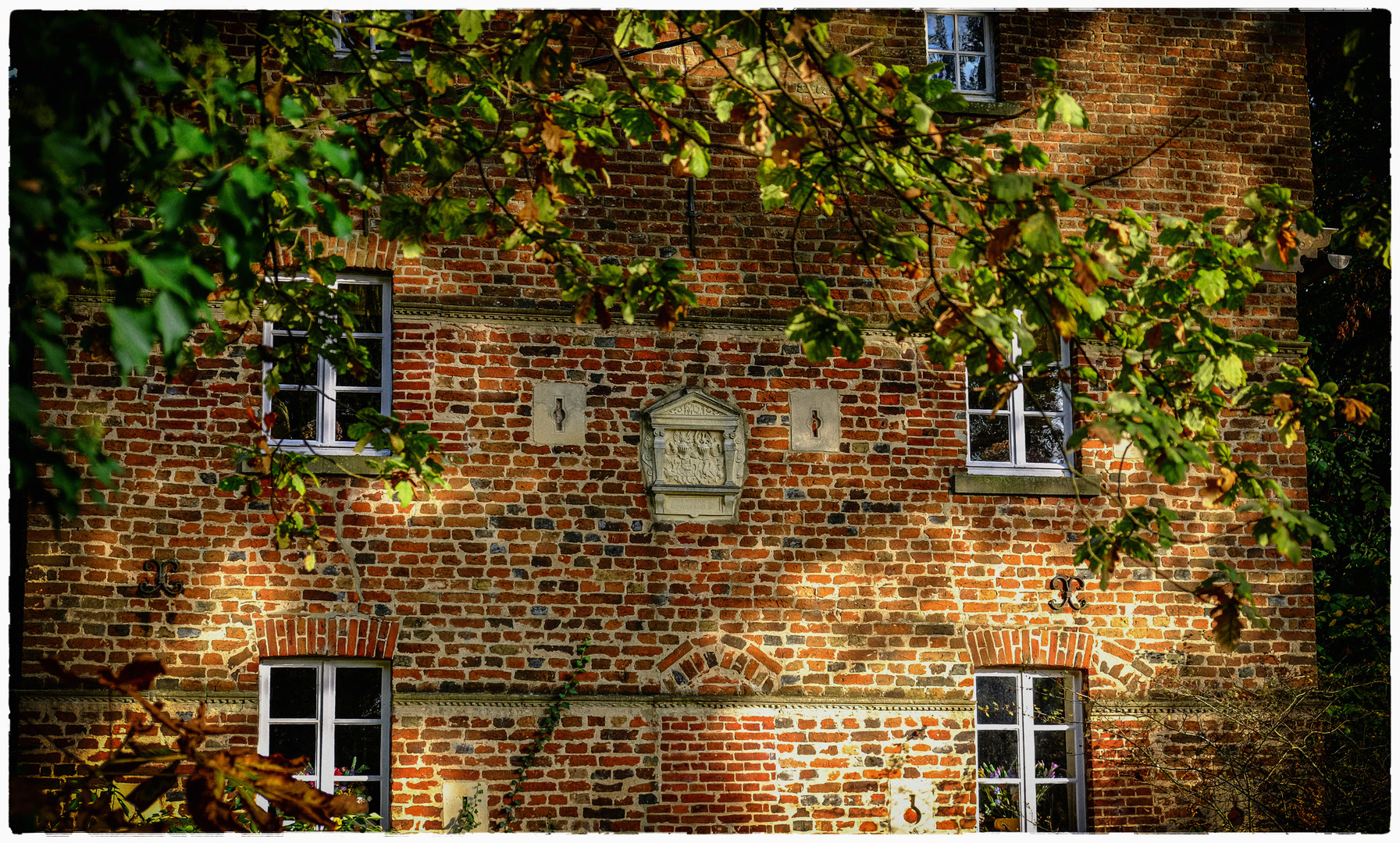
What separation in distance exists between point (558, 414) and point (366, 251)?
1705 mm

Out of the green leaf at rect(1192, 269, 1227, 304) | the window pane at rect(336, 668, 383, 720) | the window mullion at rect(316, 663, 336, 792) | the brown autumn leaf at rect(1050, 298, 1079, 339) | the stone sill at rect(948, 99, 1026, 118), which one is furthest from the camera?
the stone sill at rect(948, 99, 1026, 118)

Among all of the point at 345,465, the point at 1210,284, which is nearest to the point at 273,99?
the point at 345,465

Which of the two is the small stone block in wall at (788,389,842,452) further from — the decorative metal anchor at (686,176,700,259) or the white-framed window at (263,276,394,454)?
the white-framed window at (263,276,394,454)

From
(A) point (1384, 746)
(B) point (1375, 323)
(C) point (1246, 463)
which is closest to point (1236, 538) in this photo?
(A) point (1384, 746)

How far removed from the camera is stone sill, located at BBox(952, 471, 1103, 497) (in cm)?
727

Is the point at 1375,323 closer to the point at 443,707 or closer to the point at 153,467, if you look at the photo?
the point at 443,707

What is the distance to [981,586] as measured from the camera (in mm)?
7230

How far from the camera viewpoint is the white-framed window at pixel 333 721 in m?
6.66

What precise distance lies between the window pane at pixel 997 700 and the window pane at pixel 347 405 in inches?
184

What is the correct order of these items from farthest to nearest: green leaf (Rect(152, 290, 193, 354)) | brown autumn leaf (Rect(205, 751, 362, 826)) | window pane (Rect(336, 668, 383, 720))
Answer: window pane (Rect(336, 668, 383, 720))
brown autumn leaf (Rect(205, 751, 362, 826))
green leaf (Rect(152, 290, 193, 354))

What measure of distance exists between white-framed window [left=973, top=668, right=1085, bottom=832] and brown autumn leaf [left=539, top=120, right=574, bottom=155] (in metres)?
4.90

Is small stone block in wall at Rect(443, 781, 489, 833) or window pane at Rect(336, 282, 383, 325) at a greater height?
window pane at Rect(336, 282, 383, 325)

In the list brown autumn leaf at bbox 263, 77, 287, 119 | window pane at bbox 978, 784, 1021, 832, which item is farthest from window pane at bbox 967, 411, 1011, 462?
brown autumn leaf at bbox 263, 77, 287, 119

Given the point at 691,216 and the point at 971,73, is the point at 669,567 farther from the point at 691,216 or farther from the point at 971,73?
the point at 971,73
